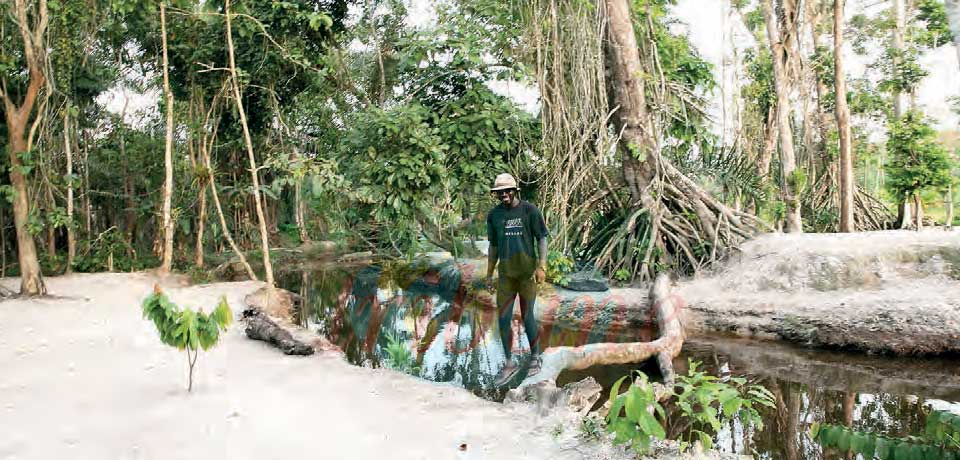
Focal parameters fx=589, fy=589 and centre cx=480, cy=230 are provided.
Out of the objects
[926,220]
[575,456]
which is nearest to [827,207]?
[926,220]

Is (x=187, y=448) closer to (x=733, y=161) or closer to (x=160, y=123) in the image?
(x=733, y=161)

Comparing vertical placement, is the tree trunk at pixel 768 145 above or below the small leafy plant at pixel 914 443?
above

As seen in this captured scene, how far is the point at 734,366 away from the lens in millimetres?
5504

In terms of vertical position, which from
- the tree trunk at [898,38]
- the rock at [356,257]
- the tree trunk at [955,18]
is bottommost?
the rock at [356,257]

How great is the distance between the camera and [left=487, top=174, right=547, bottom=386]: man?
461 cm

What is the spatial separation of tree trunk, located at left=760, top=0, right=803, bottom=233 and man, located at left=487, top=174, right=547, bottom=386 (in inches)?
292

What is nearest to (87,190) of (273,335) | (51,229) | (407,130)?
(51,229)

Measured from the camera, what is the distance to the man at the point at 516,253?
15.1 feet

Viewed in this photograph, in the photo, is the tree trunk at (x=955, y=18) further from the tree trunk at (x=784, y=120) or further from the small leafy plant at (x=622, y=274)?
the tree trunk at (x=784, y=120)

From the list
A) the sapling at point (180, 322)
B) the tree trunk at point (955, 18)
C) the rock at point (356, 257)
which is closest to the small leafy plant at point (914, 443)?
the tree trunk at point (955, 18)

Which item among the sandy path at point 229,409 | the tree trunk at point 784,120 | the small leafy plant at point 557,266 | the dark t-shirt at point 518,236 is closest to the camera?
the sandy path at point 229,409

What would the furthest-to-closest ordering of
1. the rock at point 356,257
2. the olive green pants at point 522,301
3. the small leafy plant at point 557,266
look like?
the rock at point 356,257
the small leafy plant at point 557,266
the olive green pants at point 522,301

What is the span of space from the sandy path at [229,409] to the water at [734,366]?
111 centimetres

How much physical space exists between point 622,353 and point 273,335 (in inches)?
118
